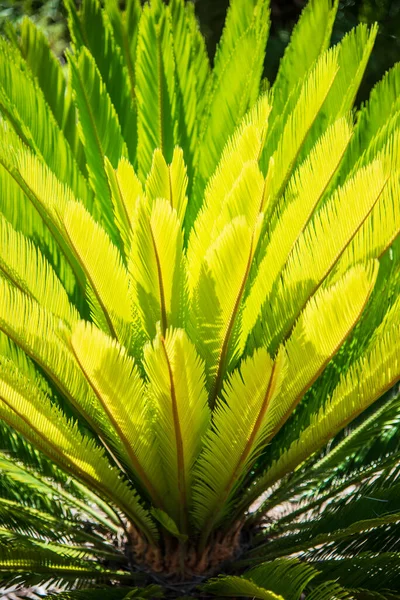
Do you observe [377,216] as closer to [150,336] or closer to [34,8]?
[150,336]

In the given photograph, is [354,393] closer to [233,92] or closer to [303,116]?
[303,116]

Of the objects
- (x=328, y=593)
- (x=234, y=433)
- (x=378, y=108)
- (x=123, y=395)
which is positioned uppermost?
(x=378, y=108)

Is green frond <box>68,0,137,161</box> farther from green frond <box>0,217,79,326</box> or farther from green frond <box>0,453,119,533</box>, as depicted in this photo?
green frond <box>0,453,119,533</box>

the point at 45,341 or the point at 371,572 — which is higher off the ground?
the point at 45,341

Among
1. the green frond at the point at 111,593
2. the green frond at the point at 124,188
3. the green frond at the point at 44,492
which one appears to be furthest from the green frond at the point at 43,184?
the green frond at the point at 111,593

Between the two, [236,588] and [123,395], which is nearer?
[123,395]

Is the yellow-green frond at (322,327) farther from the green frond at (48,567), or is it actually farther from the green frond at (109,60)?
the green frond at (109,60)

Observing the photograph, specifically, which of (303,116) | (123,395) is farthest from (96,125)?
(123,395)
